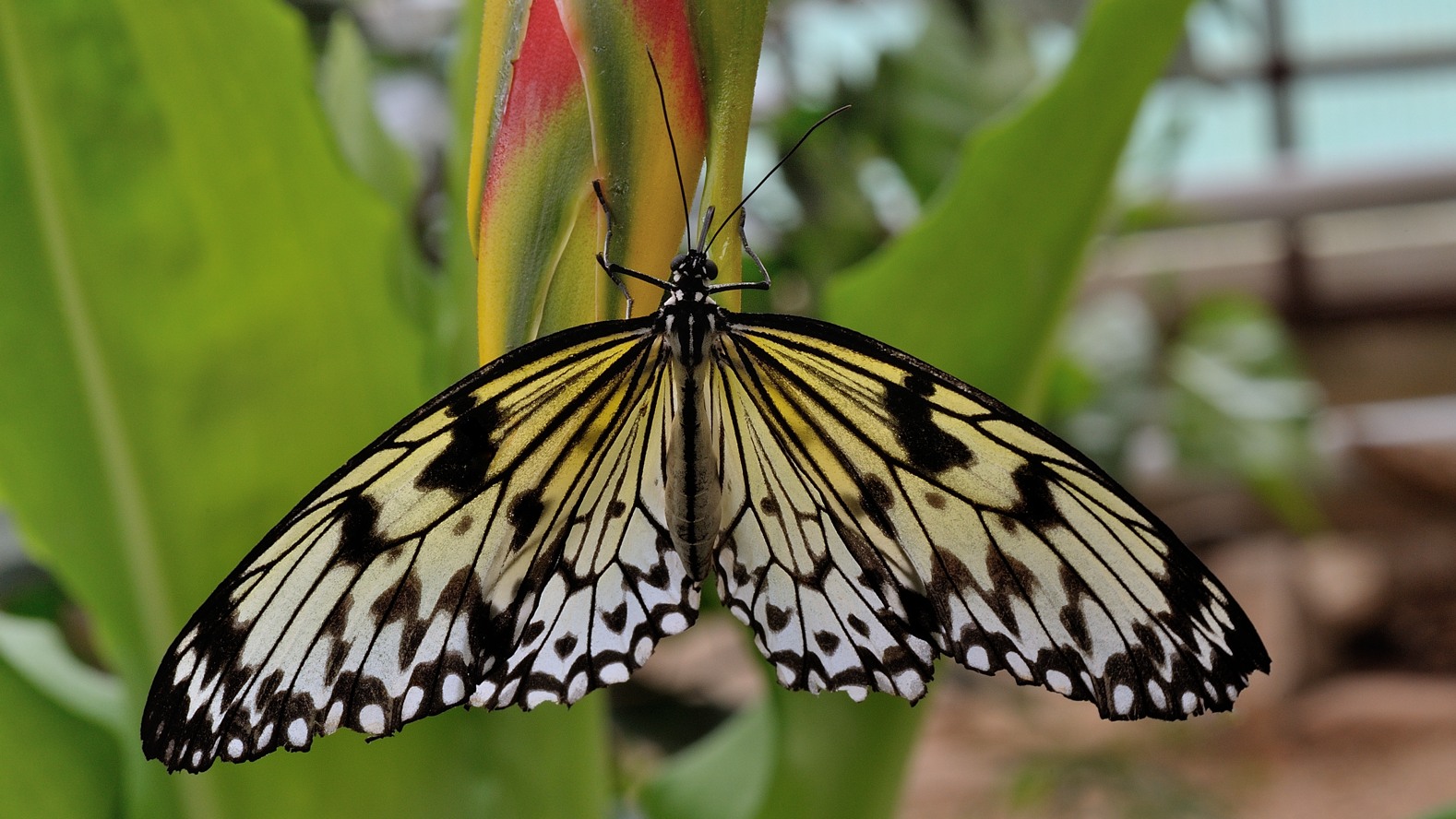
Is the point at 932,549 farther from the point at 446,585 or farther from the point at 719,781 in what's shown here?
the point at 719,781

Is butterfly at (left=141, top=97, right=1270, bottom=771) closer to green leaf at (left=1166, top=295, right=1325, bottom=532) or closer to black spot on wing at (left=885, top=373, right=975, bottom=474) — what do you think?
black spot on wing at (left=885, top=373, right=975, bottom=474)

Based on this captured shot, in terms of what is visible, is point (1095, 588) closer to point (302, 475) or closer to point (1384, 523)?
point (302, 475)

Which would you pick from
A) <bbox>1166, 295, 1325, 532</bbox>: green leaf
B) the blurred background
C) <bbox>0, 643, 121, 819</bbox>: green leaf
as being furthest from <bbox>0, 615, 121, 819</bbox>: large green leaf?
<bbox>1166, 295, 1325, 532</bbox>: green leaf

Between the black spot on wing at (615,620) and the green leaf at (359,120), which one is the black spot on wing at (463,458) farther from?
the green leaf at (359,120)

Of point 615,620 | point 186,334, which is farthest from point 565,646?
point 186,334

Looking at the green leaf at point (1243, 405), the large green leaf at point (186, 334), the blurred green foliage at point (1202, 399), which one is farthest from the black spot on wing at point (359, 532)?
the green leaf at point (1243, 405)
